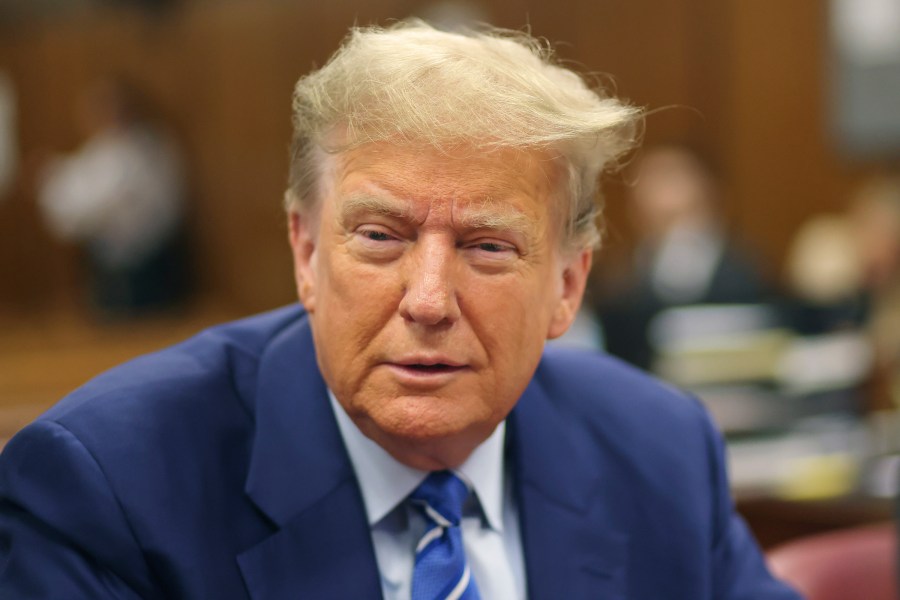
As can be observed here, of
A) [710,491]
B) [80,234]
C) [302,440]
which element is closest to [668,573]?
[710,491]

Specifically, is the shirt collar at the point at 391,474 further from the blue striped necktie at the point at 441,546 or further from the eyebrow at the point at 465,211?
the eyebrow at the point at 465,211

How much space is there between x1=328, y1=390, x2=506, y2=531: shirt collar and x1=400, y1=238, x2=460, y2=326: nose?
276 mm

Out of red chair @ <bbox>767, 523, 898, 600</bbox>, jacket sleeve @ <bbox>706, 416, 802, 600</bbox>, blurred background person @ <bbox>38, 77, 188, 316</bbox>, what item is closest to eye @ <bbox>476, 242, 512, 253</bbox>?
jacket sleeve @ <bbox>706, 416, 802, 600</bbox>

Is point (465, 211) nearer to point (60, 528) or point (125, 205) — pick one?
point (60, 528)

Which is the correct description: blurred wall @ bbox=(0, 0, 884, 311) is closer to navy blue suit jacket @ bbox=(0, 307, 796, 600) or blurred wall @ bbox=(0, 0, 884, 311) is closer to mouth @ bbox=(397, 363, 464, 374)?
→ navy blue suit jacket @ bbox=(0, 307, 796, 600)

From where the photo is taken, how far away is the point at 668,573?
69.6 inches

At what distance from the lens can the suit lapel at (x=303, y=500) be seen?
152cm

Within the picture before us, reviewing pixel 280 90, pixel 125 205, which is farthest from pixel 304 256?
pixel 280 90

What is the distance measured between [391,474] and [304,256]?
0.34 m

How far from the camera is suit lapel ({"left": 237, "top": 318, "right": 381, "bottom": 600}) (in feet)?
4.97

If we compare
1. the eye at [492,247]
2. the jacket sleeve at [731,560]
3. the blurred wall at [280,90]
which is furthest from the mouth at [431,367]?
the blurred wall at [280,90]

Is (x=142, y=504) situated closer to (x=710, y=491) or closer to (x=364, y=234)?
(x=364, y=234)

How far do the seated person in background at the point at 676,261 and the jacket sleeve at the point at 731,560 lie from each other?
2546 mm

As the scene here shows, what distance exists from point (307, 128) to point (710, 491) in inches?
35.1
